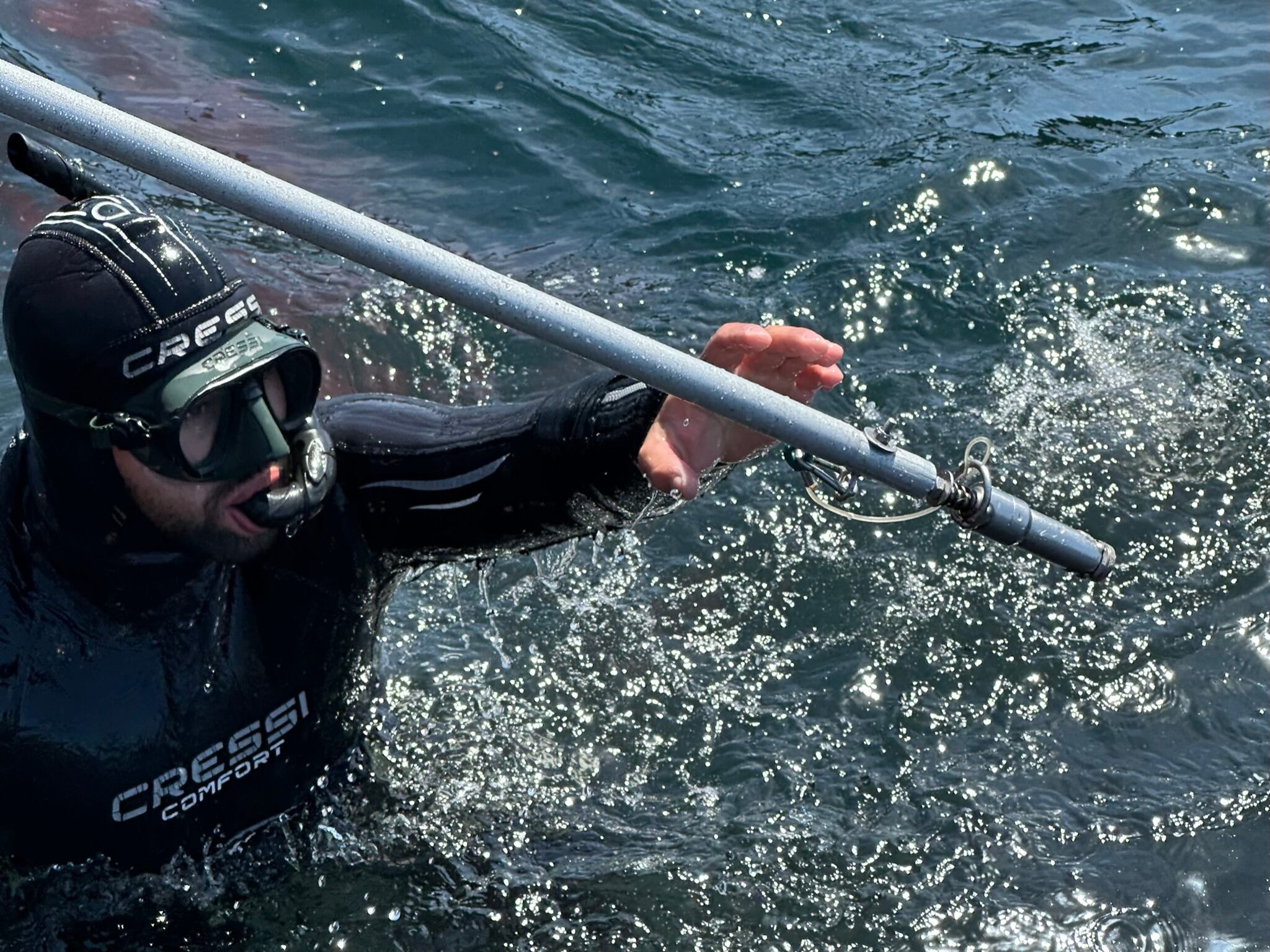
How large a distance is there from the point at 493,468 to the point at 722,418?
519 mm

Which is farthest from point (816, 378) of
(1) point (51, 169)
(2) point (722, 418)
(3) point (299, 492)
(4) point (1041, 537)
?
(1) point (51, 169)

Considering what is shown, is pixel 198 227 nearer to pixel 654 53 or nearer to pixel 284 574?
pixel 654 53

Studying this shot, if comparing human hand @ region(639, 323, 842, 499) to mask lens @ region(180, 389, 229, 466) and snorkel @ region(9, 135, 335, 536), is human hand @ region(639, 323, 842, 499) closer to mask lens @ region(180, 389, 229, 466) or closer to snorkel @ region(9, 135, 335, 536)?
snorkel @ region(9, 135, 335, 536)

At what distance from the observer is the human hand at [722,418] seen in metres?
2.25

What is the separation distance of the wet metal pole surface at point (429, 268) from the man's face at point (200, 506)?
1.92ft

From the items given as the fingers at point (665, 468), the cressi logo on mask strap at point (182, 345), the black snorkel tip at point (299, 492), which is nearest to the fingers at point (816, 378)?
the fingers at point (665, 468)

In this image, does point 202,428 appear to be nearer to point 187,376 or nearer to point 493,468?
point 187,376

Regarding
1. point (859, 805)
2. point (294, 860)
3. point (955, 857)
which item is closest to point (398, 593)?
point (294, 860)

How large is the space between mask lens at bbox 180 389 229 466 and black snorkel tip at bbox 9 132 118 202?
0.50 metres

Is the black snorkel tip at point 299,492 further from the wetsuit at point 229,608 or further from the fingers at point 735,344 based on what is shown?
the fingers at point 735,344

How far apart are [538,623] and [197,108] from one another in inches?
140

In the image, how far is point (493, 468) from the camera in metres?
2.65

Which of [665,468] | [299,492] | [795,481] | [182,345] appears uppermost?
[182,345]

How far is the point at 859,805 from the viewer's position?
347 centimetres
